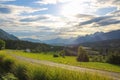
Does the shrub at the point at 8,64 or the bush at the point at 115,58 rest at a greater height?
the shrub at the point at 8,64

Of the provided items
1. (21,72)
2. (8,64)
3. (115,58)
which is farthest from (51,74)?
(115,58)

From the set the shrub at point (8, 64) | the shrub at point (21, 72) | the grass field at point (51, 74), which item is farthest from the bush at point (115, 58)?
the grass field at point (51, 74)

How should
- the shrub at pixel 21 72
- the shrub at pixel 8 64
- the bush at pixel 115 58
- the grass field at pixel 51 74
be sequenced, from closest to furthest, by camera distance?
the grass field at pixel 51 74 < the shrub at pixel 21 72 < the shrub at pixel 8 64 < the bush at pixel 115 58

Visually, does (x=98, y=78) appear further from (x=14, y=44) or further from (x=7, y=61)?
(x=14, y=44)

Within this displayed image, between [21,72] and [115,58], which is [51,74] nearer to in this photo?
[21,72]

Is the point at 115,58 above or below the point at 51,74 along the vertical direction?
below

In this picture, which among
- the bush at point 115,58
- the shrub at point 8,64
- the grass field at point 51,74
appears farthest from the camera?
the bush at point 115,58

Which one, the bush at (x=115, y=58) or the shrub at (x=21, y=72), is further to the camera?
the bush at (x=115, y=58)

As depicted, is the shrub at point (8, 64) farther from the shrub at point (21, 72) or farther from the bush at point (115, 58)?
the bush at point (115, 58)

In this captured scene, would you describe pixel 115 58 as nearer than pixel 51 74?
No

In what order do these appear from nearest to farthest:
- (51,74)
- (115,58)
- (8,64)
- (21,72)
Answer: (51,74), (21,72), (8,64), (115,58)

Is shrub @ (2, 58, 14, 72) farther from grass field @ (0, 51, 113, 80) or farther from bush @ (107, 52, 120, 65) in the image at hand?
bush @ (107, 52, 120, 65)

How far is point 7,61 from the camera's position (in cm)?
3216

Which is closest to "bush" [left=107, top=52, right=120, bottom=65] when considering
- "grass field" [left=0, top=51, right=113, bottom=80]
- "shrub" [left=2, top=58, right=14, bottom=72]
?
"shrub" [left=2, top=58, right=14, bottom=72]
